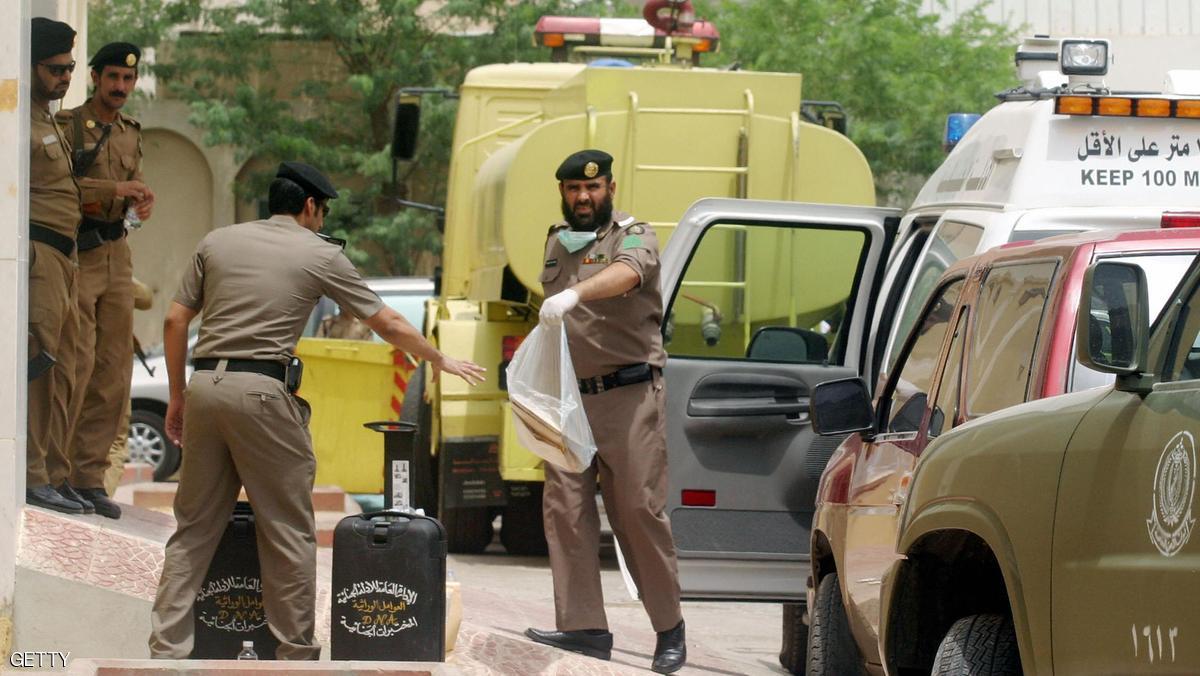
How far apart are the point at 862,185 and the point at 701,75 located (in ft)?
3.59

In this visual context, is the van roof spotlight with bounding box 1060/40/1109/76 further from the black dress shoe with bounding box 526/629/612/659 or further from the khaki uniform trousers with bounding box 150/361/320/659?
the khaki uniform trousers with bounding box 150/361/320/659

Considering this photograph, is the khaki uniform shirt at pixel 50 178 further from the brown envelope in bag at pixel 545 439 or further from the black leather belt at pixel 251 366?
the brown envelope in bag at pixel 545 439

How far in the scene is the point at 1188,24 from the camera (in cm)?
3094

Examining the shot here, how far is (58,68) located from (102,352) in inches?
49.7

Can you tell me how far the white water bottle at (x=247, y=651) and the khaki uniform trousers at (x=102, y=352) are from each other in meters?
1.56

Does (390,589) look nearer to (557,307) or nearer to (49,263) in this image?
(557,307)

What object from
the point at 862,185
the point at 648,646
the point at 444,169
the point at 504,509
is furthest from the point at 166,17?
the point at 648,646

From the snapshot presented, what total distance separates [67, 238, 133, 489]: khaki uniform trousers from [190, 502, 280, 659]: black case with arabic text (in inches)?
54.2

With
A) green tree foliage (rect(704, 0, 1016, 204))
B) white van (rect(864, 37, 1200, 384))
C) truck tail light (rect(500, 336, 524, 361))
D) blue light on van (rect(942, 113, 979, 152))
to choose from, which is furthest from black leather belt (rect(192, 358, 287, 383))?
green tree foliage (rect(704, 0, 1016, 204))

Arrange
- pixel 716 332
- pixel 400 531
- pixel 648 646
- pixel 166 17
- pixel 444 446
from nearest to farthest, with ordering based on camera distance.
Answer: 1. pixel 400 531
2. pixel 648 646
3. pixel 716 332
4. pixel 444 446
5. pixel 166 17

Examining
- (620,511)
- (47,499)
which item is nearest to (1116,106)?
(620,511)

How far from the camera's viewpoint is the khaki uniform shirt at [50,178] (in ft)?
23.4

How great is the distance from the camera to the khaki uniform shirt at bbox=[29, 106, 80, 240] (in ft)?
23.4

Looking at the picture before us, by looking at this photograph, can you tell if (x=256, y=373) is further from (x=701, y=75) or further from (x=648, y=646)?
(x=701, y=75)
